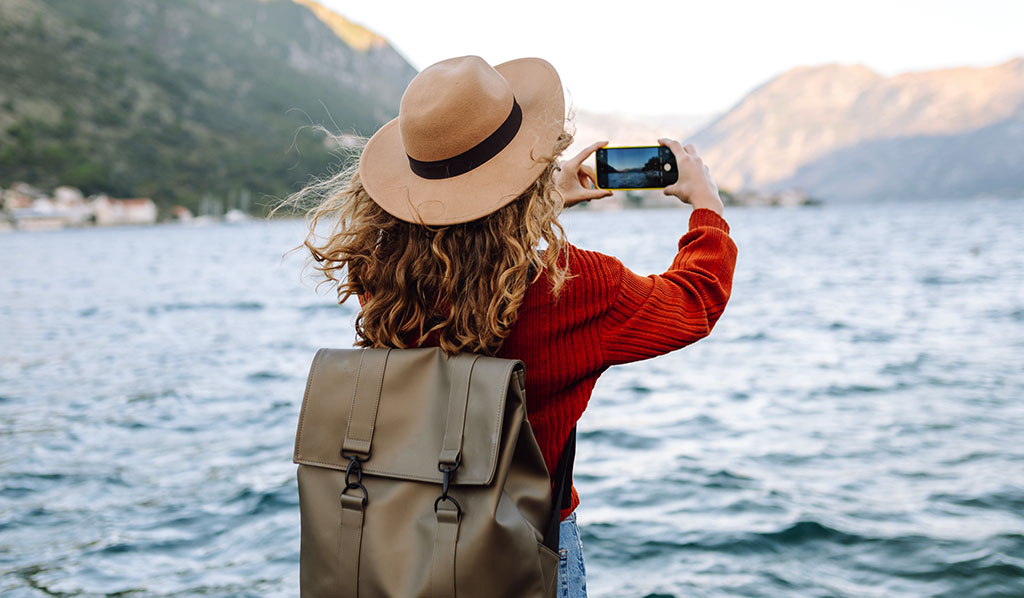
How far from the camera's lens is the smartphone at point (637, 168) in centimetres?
200

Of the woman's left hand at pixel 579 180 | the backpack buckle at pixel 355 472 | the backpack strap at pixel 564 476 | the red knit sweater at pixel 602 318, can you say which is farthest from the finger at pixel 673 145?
the backpack buckle at pixel 355 472

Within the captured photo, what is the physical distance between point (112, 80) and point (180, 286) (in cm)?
10155

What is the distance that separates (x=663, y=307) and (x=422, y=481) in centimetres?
62

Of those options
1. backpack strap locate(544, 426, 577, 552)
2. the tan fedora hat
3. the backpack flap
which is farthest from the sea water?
the tan fedora hat

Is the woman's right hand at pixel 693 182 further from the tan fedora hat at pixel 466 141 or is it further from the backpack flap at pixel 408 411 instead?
the backpack flap at pixel 408 411

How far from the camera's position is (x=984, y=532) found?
18.2 ft

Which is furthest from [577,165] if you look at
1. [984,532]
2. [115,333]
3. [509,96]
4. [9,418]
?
[115,333]

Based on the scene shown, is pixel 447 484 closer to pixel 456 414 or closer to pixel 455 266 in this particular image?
pixel 456 414

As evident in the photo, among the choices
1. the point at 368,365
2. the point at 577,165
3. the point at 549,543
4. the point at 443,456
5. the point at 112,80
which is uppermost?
the point at 112,80

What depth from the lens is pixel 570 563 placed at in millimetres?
2082

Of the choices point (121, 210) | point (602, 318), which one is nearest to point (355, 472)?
point (602, 318)

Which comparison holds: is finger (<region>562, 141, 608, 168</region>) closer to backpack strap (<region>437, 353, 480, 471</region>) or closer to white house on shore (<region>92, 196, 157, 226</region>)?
backpack strap (<region>437, 353, 480, 471</region>)

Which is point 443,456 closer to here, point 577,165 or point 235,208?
point 577,165

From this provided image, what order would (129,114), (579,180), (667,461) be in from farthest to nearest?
(129,114)
(667,461)
(579,180)
